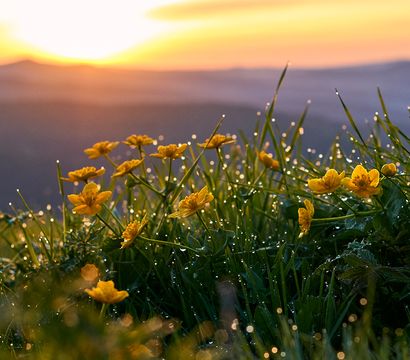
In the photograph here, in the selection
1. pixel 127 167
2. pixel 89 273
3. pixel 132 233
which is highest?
pixel 127 167

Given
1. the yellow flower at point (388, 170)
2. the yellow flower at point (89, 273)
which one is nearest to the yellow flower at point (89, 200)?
the yellow flower at point (89, 273)

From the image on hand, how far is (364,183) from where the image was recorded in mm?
2217

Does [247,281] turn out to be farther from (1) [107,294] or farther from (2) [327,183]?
(1) [107,294]

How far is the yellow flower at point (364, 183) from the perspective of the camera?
7.24 ft

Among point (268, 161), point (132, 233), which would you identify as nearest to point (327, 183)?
point (132, 233)

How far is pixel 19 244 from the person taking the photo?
3.56 meters

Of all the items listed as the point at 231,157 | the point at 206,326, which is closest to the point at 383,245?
the point at 206,326

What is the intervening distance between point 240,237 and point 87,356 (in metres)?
1.14

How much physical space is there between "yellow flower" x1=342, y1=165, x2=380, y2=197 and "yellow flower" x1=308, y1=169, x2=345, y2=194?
31 mm

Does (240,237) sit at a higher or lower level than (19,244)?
higher

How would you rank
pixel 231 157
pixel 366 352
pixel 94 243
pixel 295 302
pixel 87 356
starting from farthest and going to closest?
pixel 231 157
pixel 94 243
pixel 295 302
pixel 366 352
pixel 87 356

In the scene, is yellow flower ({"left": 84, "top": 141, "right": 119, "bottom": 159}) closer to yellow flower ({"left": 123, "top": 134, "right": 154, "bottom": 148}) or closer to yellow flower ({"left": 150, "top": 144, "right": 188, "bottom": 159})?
yellow flower ({"left": 123, "top": 134, "right": 154, "bottom": 148})

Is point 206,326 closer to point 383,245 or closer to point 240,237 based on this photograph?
point 240,237

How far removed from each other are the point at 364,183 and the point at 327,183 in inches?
4.4
